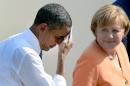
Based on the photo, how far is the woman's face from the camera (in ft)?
7.88

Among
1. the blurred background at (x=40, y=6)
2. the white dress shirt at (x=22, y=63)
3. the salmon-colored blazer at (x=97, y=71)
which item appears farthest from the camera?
the blurred background at (x=40, y=6)

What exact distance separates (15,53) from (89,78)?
423 mm

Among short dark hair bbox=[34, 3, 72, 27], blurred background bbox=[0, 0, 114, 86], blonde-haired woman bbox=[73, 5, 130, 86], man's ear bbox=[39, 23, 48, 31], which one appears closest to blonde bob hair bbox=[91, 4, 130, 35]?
blonde-haired woman bbox=[73, 5, 130, 86]

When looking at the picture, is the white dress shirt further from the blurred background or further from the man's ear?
the blurred background

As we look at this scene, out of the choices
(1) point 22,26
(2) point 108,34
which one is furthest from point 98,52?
(1) point 22,26

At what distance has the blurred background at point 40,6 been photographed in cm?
402

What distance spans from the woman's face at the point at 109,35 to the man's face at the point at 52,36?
25cm

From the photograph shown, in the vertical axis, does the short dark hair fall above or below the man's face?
above

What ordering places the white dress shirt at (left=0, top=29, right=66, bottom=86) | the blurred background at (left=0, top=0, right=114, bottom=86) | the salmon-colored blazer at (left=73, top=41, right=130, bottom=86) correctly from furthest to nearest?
1. the blurred background at (left=0, top=0, right=114, bottom=86)
2. the salmon-colored blazer at (left=73, top=41, right=130, bottom=86)
3. the white dress shirt at (left=0, top=29, right=66, bottom=86)

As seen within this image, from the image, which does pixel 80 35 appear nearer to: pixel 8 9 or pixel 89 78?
pixel 8 9

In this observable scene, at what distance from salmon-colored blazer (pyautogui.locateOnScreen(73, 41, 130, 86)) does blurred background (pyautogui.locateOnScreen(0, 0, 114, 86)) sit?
1591mm

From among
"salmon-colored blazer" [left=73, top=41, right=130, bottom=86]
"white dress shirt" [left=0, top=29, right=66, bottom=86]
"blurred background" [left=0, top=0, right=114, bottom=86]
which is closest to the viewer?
"white dress shirt" [left=0, top=29, right=66, bottom=86]

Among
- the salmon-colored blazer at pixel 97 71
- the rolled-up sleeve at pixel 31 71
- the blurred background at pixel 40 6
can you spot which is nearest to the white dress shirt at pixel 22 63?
the rolled-up sleeve at pixel 31 71

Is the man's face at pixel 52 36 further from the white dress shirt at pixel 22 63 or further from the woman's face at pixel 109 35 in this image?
the woman's face at pixel 109 35
